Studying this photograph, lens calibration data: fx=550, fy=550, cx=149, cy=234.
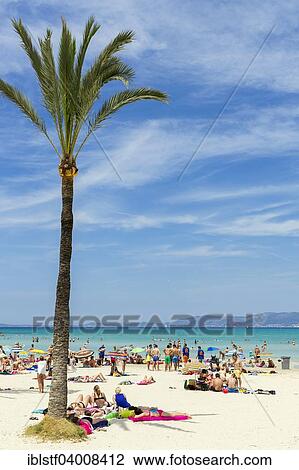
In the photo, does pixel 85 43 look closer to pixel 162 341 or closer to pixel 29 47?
pixel 29 47

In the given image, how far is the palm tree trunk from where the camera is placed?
12016 mm

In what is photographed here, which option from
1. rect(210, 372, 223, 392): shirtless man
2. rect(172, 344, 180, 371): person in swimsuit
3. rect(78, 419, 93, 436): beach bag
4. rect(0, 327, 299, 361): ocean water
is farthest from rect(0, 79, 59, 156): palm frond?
rect(0, 327, 299, 361): ocean water

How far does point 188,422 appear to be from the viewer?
45.8 ft

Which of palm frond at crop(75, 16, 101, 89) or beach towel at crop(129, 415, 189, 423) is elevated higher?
palm frond at crop(75, 16, 101, 89)

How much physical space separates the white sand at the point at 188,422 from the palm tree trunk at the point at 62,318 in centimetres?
103

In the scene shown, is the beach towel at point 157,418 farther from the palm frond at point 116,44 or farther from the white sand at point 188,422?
the palm frond at point 116,44

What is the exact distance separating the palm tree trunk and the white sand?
1028 millimetres

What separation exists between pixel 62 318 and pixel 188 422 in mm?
4510

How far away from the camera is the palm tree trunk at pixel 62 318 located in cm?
1202

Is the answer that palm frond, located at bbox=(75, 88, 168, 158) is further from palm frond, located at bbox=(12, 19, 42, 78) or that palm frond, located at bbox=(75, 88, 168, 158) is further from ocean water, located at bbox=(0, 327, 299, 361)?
ocean water, located at bbox=(0, 327, 299, 361)

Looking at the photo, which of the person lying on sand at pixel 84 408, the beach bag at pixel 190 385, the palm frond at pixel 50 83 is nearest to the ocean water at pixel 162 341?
the beach bag at pixel 190 385

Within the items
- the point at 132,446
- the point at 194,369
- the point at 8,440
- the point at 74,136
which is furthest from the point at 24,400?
the point at 194,369

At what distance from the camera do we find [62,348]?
12.1 m

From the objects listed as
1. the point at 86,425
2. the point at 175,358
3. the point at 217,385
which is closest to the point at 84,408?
the point at 86,425
